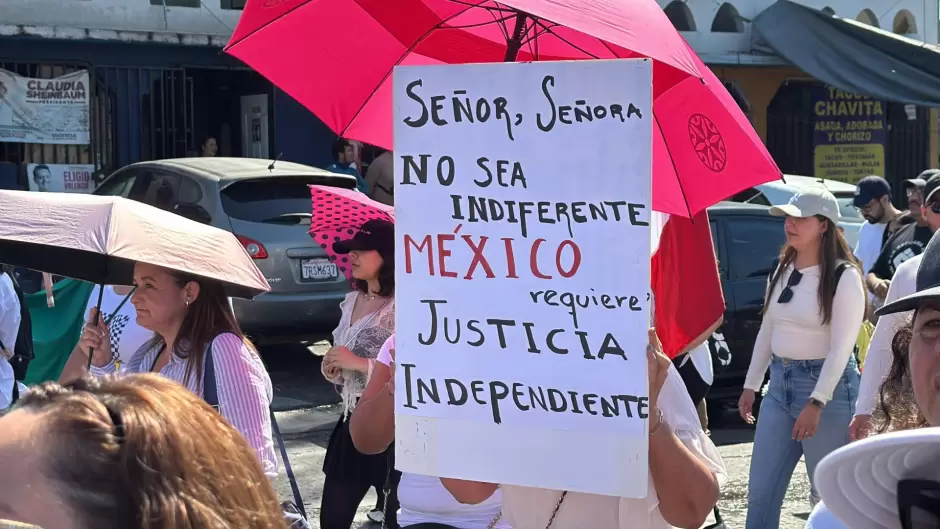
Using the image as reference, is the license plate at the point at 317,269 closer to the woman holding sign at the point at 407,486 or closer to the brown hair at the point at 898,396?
the woman holding sign at the point at 407,486

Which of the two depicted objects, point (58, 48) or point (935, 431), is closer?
point (935, 431)

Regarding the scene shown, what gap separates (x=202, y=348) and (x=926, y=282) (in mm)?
2202

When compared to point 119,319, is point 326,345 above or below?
below

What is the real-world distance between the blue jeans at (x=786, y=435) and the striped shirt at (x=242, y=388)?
278 cm

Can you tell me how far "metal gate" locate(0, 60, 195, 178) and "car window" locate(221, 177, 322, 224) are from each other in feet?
18.8

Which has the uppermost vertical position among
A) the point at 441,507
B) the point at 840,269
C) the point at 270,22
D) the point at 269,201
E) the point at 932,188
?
the point at 270,22

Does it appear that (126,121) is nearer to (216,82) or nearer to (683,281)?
(216,82)

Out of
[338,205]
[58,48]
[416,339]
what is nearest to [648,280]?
[416,339]

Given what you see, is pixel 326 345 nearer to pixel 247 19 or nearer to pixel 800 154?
pixel 247 19

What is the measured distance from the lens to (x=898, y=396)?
291cm

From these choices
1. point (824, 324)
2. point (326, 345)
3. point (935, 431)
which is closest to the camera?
point (935, 431)

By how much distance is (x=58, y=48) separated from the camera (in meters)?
14.4

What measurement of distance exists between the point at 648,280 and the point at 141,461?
4.39ft

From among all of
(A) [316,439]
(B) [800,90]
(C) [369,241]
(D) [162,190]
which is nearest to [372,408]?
(C) [369,241]
